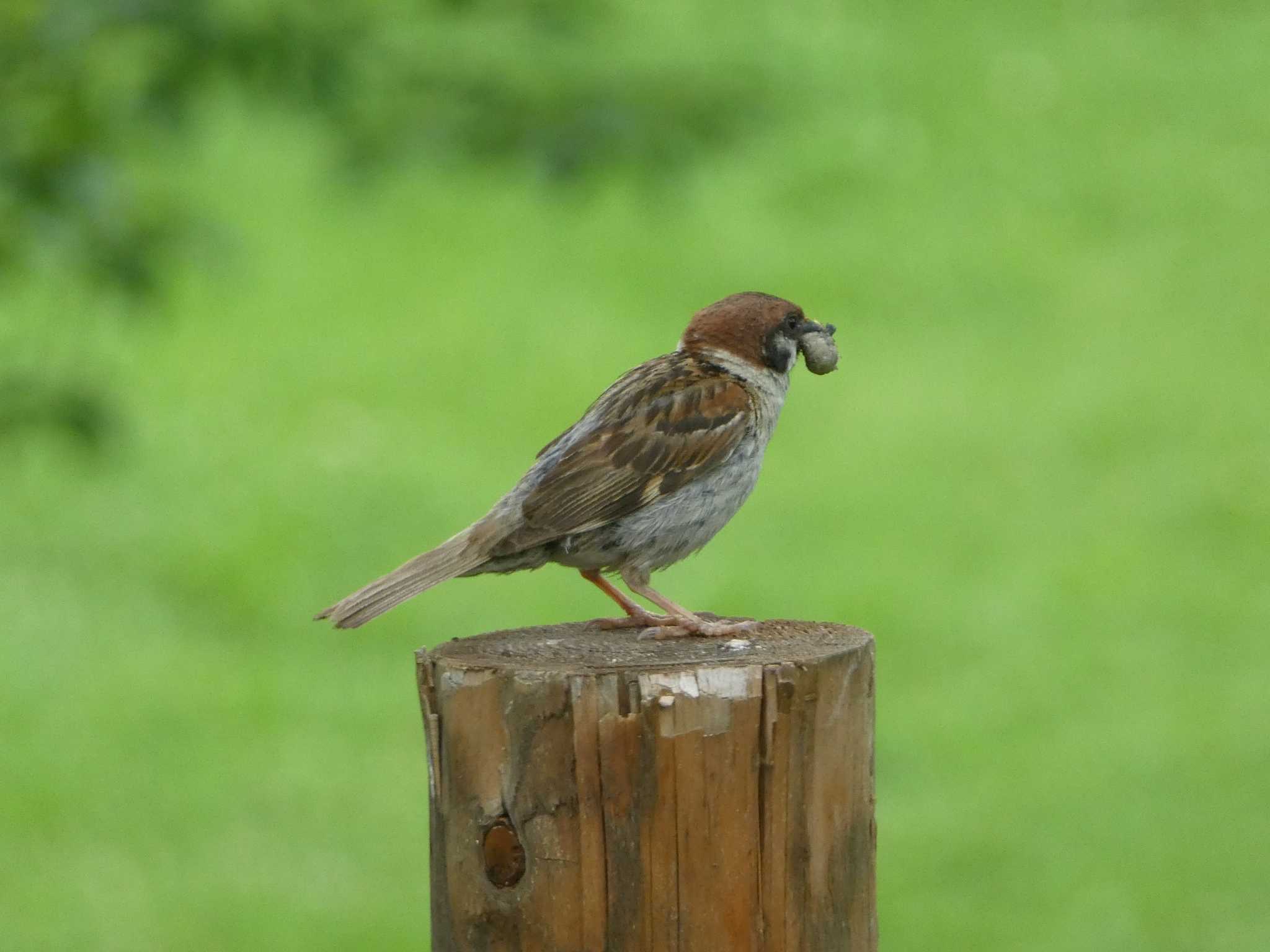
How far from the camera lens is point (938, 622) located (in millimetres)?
10758

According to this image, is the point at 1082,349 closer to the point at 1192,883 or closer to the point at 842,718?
the point at 1192,883

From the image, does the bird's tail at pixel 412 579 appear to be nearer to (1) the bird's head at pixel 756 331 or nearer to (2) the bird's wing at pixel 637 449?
(2) the bird's wing at pixel 637 449

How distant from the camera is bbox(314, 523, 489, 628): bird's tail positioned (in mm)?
4070

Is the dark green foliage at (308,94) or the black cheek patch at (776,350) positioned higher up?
the dark green foliage at (308,94)

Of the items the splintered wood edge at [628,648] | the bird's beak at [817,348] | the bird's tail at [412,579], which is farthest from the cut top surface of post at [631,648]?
the bird's beak at [817,348]

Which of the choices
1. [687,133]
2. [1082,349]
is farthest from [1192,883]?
[1082,349]

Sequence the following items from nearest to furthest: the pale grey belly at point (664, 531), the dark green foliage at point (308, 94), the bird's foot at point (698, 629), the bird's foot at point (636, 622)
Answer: the bird's foot at point (698, 629)
the bird's foot at point (636, 622)
the pale grey belly at point (664, 531)
the dark green foliage at point (308, 94)

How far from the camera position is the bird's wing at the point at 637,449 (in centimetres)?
448

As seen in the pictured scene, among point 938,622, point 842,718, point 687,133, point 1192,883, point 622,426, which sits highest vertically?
point 687,133

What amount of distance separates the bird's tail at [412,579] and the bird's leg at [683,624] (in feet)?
1.37

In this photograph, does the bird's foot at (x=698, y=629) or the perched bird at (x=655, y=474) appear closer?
the bird's foot at (x=698, y=629)

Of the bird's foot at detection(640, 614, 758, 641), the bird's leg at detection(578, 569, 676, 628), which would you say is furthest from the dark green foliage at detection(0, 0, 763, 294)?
the bird's foot at detection(640, 614, 758, 641)

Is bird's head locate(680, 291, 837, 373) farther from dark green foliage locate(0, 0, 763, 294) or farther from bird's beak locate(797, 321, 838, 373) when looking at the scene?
dark green foliage locate(0, 0, 763, 294)

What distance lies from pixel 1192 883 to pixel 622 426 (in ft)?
15.9
